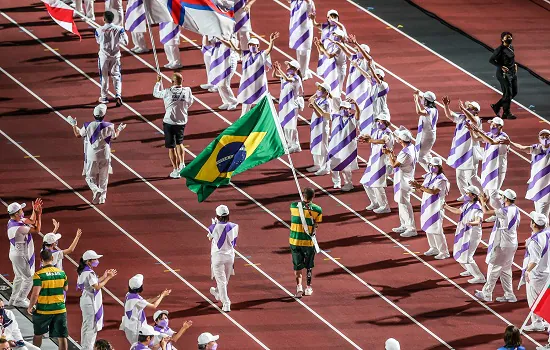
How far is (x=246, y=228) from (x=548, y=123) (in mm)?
8373

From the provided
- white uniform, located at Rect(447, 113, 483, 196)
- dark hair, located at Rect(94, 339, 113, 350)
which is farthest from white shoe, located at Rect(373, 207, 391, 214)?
dark hair, located at Rect(94, 339, 113, 350)

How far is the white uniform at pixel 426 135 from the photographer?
109 ft

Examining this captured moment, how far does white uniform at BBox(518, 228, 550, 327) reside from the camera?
28328 mm

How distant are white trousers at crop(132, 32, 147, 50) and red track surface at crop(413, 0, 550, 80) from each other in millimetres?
7853

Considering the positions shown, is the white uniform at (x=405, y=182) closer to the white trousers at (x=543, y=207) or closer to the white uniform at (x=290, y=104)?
the white trousers at (x=543, y=207)

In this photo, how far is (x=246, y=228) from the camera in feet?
104

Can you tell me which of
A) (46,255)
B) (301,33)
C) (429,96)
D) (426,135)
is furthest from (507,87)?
(46,255)

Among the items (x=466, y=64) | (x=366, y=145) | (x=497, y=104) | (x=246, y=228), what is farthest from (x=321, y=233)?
(x=466, y=64)

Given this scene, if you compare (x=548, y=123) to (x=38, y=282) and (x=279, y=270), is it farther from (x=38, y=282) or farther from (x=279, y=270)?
(x=38, y=282)

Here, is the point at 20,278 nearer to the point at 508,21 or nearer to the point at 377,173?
the point at 377,173

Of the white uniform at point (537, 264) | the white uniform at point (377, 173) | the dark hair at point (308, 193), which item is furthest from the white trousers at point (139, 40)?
the white uniform at point (537, 264)

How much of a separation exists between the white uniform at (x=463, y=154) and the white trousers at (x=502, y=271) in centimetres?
376

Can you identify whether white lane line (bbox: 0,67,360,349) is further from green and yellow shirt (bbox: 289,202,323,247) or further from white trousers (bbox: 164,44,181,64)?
white trousers (bbox: 164,44,181,64)

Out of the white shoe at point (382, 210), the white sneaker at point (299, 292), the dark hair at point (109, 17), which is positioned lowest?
the white sneaker at point (299, 292)
